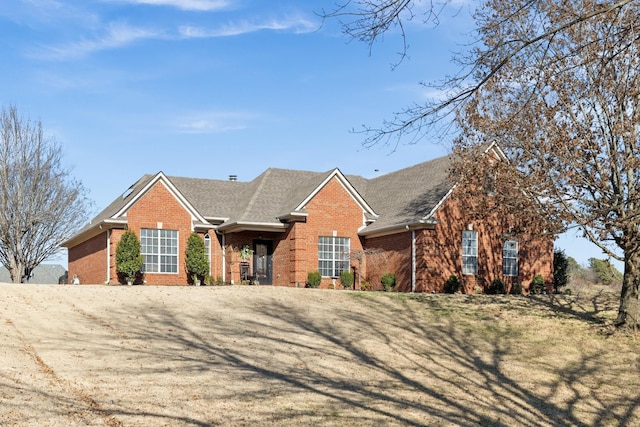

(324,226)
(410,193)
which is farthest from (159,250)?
(410,193)

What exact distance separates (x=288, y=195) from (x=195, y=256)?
5844 millimetres

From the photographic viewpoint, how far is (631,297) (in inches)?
935

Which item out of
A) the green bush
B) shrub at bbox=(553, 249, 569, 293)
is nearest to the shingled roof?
the green bush

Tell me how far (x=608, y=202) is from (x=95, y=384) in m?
15.5

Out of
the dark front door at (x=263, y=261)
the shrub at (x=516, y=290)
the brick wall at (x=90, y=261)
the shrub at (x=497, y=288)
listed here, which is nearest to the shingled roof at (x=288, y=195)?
the brick wall at (x=90, y=261)

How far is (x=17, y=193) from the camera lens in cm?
4019

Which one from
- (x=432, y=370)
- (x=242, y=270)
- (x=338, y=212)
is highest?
(x=338, y=212)

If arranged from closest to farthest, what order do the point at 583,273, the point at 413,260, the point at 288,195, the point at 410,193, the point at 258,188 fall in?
the point at 413,260
the point at 410,193
the point at 288,195
the point at 258,188
the point at 583,273

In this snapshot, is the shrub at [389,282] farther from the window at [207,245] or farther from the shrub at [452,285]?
the window at [207,245]

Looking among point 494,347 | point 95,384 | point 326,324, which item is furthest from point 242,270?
point 95,384

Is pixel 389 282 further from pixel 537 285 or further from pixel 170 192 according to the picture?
pixel 170 192

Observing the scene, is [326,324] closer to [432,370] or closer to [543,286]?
[432,370]

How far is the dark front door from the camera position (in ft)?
117

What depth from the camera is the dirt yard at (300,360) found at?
508 inches
